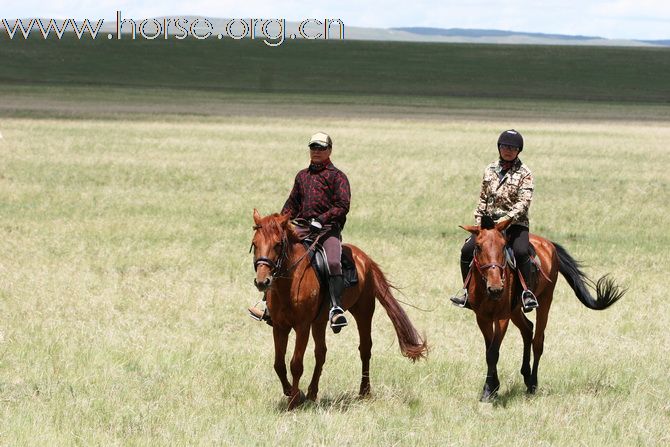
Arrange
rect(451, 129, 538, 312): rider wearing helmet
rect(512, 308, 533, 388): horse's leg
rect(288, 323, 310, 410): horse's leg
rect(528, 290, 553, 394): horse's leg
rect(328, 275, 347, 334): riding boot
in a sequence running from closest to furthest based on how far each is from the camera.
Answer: rect(288, 323, 310, 410): horse's leg < rect(328, 275, 347, 334): riding boot < rect(451, 129, 538, 312): rider wearing helmet < rect(512, 308, 533, 388): horse's leg < rect(528, 290, 553, 394): horse's leg

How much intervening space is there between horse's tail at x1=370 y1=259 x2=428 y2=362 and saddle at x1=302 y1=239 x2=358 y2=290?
597 mm

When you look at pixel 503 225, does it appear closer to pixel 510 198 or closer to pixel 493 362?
pixel 510 198

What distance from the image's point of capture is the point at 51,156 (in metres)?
34.0

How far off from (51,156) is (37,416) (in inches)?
1054

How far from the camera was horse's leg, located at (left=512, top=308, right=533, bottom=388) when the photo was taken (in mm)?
9938

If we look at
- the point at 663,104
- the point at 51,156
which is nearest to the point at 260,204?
the point at 51,156

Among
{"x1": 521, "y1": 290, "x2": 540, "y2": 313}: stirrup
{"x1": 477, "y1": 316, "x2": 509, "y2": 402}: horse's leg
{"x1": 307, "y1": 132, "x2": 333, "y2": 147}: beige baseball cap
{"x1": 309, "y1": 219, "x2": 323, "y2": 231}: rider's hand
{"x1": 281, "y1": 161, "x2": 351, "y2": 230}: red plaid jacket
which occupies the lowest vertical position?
{"x1": 477, "y1": 316, "x2": 509, "y2": 402}: horse's leg

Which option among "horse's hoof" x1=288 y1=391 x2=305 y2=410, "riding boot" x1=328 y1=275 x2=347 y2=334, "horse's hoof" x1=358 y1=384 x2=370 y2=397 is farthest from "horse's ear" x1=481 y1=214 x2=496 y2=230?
"horse's hoof" x1=288 y1=391 x2=305 y2=410

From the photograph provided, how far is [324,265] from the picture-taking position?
28.6 ft

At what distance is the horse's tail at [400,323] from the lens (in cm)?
966

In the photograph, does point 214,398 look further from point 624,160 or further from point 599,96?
point 599,96

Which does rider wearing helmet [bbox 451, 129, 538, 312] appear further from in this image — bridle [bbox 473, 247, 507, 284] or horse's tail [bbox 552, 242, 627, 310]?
horse's tail [bbox 552, 242, 627, 310]

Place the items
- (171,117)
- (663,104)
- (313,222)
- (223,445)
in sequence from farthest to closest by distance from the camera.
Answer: (663,104) → (171,117) → (313,222) → (223,445)

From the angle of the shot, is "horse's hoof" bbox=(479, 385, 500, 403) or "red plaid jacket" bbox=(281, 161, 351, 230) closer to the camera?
"red plaid jacket" bbox=(281, 161, 351, 230)
